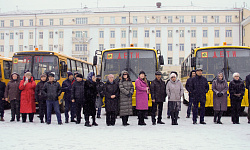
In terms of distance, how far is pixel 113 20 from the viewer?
2473 inches

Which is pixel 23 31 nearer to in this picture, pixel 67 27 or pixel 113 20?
pixel 67 27

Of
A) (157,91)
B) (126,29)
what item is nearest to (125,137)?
(157,91)

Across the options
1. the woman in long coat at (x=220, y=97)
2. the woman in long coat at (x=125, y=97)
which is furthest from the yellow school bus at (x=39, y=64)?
the woman in long coat at (x=220, y=97)

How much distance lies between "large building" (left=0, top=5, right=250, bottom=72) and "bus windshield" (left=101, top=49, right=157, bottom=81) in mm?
46938

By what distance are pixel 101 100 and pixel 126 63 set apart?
2.26m

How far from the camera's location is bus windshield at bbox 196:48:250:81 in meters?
14.0

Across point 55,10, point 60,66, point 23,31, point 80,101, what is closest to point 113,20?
point 55,10

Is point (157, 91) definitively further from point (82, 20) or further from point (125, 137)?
point (82, 20)

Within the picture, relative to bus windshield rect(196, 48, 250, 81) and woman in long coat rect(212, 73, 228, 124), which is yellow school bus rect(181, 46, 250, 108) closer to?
bus windshield rect(196, 48, 250, 81)

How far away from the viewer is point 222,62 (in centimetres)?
1420

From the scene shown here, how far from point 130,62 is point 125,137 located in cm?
642

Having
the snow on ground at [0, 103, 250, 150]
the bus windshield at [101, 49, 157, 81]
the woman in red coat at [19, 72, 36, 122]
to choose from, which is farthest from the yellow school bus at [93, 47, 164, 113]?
the snow on ground at [0, 103, 250, 150]

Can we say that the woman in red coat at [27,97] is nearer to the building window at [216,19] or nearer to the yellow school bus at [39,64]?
the yellow school bus at [39,64]

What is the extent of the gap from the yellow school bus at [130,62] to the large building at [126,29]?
4691cm
